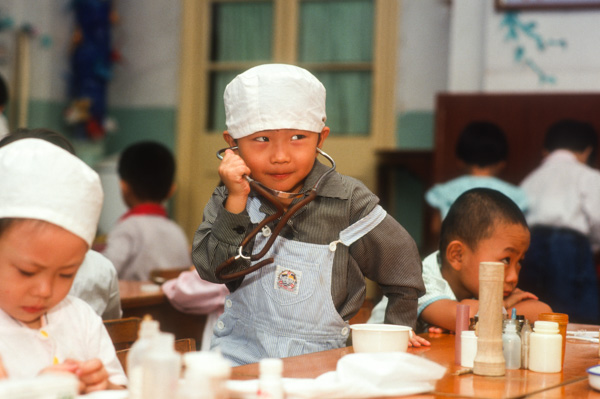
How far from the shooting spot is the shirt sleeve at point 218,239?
2.01 m

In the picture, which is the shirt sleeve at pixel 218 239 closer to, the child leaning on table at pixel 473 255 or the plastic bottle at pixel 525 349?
the child leaning on table at pixel 473 255

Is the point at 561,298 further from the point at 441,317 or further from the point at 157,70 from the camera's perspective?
the point at 157,70

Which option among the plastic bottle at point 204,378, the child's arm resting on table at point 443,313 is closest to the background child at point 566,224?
the child's arm resting on table at point 443,313

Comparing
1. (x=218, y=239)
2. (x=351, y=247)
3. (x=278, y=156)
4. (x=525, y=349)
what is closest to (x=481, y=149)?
(x=351, y=247)

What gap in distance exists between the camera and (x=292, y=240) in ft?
6.96

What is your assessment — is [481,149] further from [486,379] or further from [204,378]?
[204,378]

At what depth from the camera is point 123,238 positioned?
424 cm

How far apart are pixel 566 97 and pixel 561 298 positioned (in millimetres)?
1452

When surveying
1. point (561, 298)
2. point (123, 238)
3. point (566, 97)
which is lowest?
point (561, 298)

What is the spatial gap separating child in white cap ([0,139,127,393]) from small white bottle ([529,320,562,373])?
0.84 m

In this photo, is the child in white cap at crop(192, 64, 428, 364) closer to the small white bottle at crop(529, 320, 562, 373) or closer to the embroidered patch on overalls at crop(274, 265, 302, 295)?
the embroidered patch on overalls at crop(274, 265, 302, 295)

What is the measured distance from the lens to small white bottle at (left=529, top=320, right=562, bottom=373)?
1679 millimetres

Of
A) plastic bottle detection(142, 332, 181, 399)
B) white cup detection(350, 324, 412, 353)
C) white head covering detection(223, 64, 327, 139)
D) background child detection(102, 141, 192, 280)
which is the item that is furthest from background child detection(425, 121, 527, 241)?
plastic bottle detection(142, 332, 181, 399)

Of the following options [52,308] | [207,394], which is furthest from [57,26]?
[207,394]
